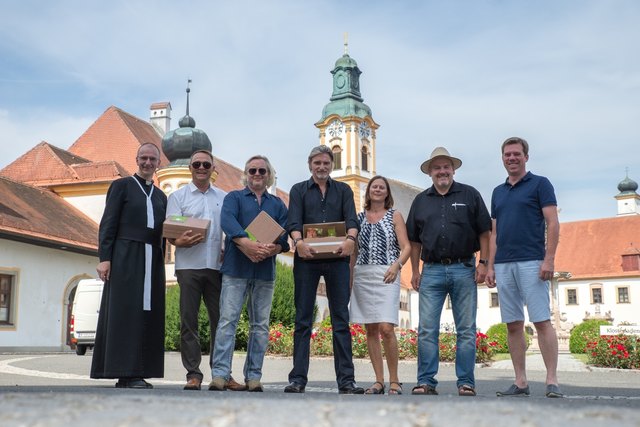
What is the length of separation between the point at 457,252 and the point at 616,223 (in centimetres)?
6070

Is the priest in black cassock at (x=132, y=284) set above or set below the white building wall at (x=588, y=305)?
below

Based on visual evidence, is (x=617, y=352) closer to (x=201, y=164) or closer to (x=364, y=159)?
(x=201, y=164)

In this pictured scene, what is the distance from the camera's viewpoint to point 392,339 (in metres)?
7.18

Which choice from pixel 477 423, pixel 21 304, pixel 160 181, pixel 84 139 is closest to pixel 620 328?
pixel 477 423

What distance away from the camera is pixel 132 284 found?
701cm

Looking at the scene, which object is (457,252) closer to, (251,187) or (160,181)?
(251,187)

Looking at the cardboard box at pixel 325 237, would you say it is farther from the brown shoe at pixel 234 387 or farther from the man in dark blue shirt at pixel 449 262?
the brown shoe at pixel 234 387

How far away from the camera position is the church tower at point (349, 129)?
220ft

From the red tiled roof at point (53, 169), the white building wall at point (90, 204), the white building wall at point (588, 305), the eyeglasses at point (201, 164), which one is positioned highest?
the red tiled roof at point (53, 169)

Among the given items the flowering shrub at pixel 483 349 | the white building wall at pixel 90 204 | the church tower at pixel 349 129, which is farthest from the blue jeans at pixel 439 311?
the church tower at pixel 349 129

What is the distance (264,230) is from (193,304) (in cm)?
91

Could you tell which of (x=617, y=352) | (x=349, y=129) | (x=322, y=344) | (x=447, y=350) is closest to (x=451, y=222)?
(x=617, y=352)

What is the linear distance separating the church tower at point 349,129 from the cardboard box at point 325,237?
58538 mm

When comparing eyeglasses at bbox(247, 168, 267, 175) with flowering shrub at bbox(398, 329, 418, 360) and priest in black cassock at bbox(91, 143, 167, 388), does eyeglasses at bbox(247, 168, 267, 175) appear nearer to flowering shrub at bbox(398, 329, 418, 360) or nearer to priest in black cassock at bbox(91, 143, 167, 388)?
priest in black cassock at bbox(91, 143, 167, 388)
